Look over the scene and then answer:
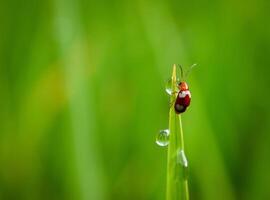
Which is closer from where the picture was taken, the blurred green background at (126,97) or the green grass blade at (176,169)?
the green grass blade at (176,169)

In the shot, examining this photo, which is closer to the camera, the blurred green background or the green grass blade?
the green grass blade

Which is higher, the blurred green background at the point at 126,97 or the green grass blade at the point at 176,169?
the blurred green background at the point at 126,97

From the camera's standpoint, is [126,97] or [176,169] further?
[126,97]

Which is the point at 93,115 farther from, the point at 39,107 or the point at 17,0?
the point at 17,0

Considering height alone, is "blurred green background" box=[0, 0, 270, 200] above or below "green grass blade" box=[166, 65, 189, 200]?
above

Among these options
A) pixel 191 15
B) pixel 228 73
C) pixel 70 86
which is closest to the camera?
pixel 70 86

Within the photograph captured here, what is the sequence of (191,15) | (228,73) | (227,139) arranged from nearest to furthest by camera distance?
(227,139)
(228,73)
(191,15)

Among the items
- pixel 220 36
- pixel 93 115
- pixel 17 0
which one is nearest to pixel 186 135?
pixel 93 115

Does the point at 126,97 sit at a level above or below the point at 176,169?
above
